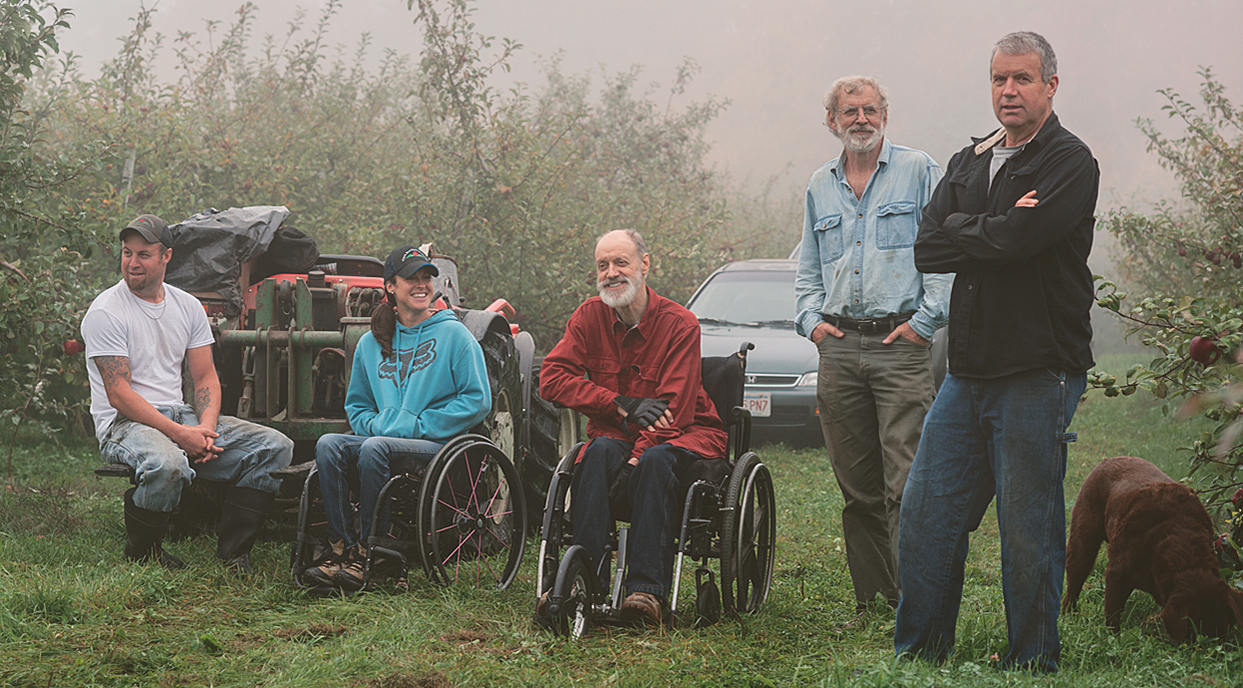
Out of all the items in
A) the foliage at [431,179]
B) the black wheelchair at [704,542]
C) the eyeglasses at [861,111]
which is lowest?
the black wheelchair at [704,542]

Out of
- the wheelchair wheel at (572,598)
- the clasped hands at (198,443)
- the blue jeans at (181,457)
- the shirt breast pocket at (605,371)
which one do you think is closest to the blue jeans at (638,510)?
the wheelchair wheel at (572,598)

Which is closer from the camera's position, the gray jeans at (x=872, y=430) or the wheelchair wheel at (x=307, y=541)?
the gray jeans at (x=872, y=430)

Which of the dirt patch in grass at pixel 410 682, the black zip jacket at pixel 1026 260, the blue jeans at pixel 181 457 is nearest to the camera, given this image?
the black zip jacket at pixel 1026 260

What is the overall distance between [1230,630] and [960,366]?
1.34 metres

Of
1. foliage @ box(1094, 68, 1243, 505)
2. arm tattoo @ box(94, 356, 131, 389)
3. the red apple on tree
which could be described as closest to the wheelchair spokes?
arm tattoo @ box(94, 356, 131, 389)

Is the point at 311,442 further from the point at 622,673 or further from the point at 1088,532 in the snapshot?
the point at 1088,532

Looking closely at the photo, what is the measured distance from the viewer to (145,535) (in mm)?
4680

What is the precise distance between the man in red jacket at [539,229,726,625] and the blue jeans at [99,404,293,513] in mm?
1555

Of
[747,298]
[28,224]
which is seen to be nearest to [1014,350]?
[28,224]

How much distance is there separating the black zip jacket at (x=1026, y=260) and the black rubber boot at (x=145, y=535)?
3.50 metres

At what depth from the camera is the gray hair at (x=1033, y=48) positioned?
113 inches

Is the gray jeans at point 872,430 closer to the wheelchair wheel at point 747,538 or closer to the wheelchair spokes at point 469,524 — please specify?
the wheelchair wheel at point 747,538

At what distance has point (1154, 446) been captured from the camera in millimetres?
8625

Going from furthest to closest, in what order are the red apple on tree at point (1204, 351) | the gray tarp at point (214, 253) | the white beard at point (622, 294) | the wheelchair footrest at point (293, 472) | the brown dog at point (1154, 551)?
1. the gray tarp at point (214, 253)
2. the wheelchair footrest at point (293, 472)
3. the white beard at point (622, 294)
4. the brown dog at point (1154, 551)
5. the red apple on tree at point (1204, 351)
